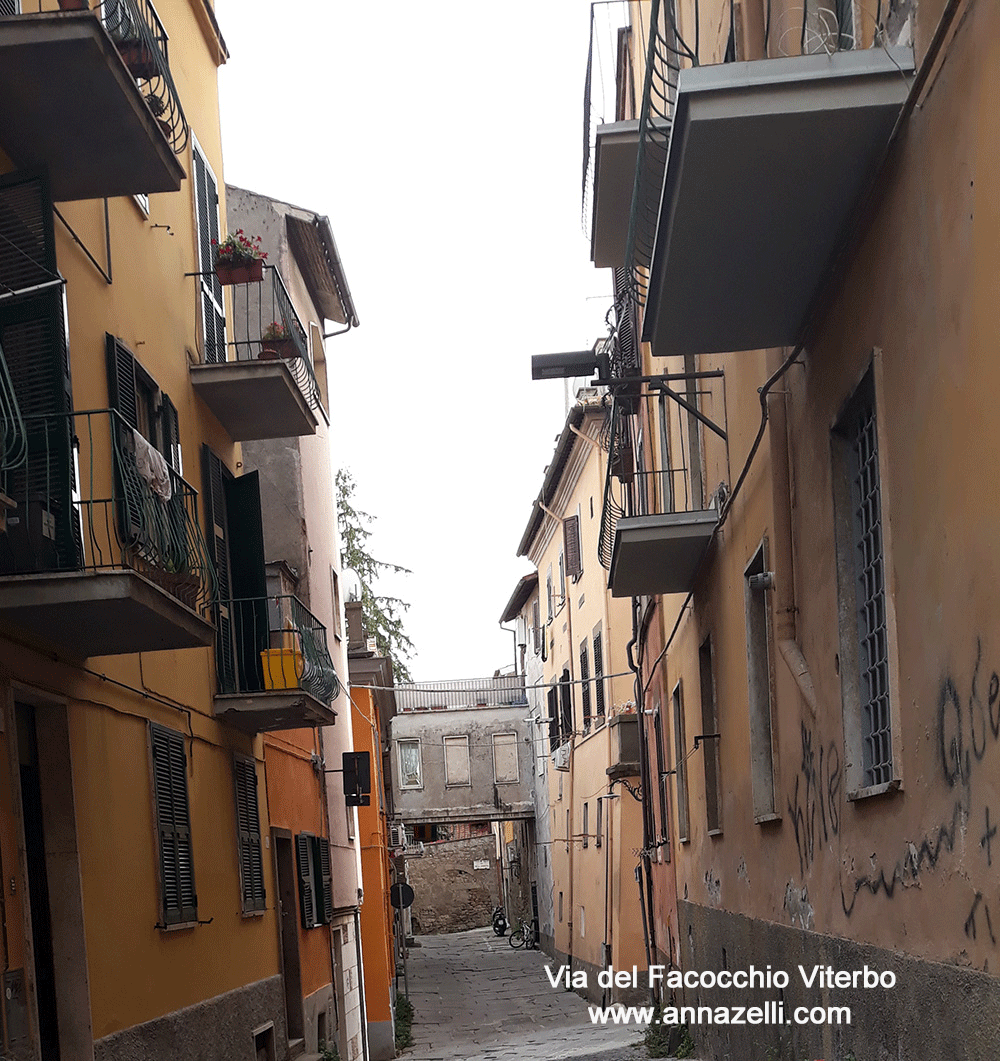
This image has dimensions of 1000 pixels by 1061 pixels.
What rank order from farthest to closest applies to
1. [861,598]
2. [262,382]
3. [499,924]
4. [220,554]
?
[499,924] < [220,554] < [262,382] < [861,598]

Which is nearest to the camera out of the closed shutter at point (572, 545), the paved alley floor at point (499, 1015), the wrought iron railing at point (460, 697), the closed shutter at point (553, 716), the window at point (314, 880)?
the window at point (314, 880)

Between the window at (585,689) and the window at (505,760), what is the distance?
52.3 feet

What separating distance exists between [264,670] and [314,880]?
4.94m

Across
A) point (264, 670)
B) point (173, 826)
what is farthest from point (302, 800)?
point (173, 826)

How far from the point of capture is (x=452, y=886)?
64250 millimetres

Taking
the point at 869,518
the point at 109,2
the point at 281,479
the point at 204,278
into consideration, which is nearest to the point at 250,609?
the point at 204,278

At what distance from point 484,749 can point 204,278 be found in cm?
3549

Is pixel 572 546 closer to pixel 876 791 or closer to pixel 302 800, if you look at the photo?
pixel 302 800

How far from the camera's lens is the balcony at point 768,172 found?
5.53m

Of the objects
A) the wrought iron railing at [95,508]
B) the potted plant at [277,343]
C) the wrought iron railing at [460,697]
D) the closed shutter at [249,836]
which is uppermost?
the potted plant at [277,343]

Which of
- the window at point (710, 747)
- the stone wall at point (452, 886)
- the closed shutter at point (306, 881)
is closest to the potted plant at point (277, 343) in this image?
the window at point (710, 747)

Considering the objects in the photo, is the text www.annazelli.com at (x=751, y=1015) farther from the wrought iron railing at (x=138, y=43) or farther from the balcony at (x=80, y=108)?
the wrought iron railing at (x=138, y=43)

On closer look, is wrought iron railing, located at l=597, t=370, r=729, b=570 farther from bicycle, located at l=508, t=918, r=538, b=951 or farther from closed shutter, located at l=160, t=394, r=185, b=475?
bicycle, located at l=508, t=918, r=538, b=951

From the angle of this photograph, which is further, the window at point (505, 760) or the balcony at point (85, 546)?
the window at point (505, 760)
